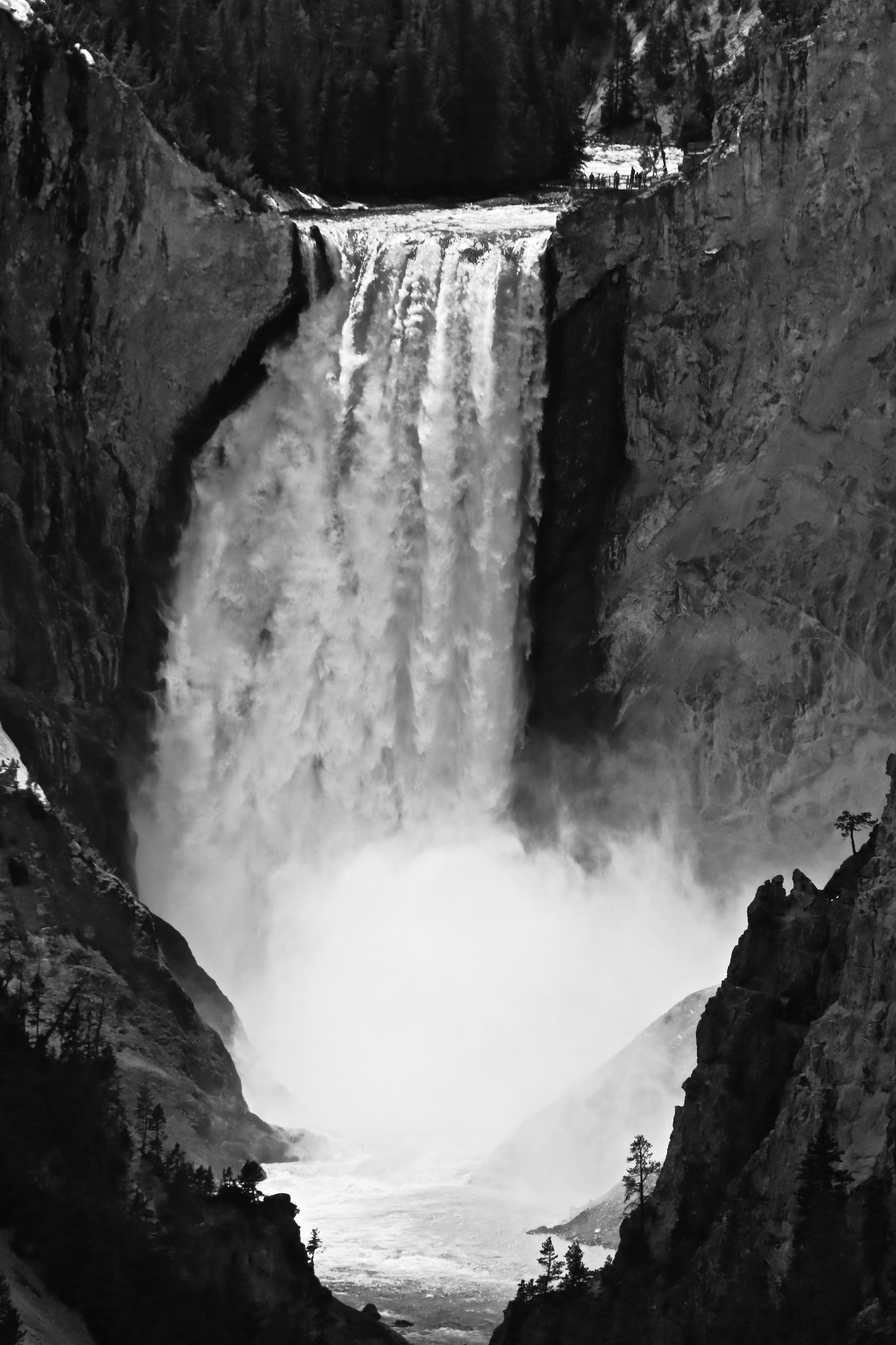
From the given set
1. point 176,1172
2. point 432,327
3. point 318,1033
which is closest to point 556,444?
point 432,327

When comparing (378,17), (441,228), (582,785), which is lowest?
(582,785)

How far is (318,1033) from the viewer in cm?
7938

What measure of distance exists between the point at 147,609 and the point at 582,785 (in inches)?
529

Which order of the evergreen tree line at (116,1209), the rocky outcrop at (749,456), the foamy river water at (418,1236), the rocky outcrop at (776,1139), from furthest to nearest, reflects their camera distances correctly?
the rocky outcrop at (749,456) → the foamy river water at (418,1236) → the evergreen tree line at (116,1209) → the rocky outcrop at (776,1139)

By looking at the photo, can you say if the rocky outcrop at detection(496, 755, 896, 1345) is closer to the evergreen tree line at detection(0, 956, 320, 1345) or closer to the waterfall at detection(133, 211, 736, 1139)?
the evergreen tree line at detection(0, 956, 320, 1345)

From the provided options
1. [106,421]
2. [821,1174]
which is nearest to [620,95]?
[106,421]

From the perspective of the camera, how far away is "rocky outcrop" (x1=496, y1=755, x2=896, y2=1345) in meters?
50.0

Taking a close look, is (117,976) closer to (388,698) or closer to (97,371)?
(388,698)

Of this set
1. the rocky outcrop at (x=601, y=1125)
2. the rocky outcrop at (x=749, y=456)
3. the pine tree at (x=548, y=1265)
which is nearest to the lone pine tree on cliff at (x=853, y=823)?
the rocky outcrop at (x=749, y=456)

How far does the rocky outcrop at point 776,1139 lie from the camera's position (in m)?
50.0

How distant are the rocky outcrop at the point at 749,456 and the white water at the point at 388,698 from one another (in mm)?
1908

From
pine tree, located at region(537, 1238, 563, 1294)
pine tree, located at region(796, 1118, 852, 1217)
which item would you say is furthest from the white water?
pine tree, located at region(796, 1118, 852, 1217)

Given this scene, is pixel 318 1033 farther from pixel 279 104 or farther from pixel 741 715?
pixel 279 104

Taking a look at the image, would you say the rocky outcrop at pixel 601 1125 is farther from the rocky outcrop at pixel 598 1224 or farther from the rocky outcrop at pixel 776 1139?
the rocky outcrop at pixel 776 1139
